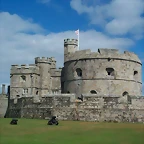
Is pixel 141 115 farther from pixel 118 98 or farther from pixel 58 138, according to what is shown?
pixel 58 138

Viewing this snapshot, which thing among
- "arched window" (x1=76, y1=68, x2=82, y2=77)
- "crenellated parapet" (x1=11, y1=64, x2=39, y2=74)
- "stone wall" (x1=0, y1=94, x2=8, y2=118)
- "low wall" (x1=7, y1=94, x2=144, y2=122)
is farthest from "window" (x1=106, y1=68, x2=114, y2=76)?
"stone wall" (x1=0, y1=94, x2=8, y2=118)

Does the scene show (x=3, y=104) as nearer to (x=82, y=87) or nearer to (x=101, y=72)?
(x=82, y=87)

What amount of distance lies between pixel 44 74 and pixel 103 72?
9.76m

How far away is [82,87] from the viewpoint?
35.8 metres

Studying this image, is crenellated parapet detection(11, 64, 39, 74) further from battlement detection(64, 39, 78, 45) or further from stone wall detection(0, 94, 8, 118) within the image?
battlement detection(64, 39, 78, 45)

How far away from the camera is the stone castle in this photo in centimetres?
2564

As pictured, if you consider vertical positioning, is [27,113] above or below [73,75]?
below

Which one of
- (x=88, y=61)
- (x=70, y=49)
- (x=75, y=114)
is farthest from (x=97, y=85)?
(x=75, y=114)

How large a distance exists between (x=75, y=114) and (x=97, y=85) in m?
9.87

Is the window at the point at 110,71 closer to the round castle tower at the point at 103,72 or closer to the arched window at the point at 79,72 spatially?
the round castle tower at the point at 103,72

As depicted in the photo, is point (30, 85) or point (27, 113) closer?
point (27, 113)

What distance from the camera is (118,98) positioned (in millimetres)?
25578

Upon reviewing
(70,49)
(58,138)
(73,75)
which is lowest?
(58,138)

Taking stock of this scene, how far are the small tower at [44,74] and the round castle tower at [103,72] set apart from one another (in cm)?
576
